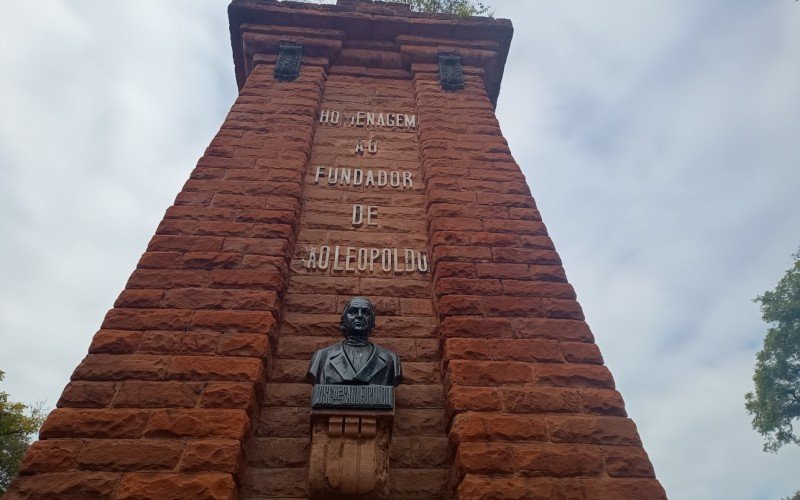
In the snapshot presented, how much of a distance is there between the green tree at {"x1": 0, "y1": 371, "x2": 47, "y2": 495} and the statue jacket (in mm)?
13483

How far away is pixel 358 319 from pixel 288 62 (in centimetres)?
368

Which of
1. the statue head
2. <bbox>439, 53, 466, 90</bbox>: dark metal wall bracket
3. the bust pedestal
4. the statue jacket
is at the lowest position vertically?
the bust pedestal

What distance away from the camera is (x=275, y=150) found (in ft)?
14.5

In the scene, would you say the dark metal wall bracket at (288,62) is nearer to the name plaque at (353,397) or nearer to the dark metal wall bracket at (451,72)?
the dark metal wall bracket at (451,72)

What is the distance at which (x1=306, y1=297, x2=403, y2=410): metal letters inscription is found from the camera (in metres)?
2.57

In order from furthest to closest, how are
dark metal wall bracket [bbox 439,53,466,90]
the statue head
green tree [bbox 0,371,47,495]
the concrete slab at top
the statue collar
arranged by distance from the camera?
green tree [bbox 0,371,47,495] → the concrete slab at top → dark metal wall bracket [bbox 439,53,466,90] → the statue head → the statue collar

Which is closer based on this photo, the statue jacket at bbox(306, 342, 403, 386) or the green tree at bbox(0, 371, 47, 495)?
the statue jacket at bbox(306, 342, 403, 386)

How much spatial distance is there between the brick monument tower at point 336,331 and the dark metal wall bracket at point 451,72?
0.47 meters

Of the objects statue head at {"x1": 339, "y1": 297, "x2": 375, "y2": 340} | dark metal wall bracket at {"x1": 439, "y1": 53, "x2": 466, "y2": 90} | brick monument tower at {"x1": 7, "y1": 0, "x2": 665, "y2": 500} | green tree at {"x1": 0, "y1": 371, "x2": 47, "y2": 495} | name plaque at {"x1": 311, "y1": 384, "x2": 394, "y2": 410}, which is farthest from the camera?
green tree at {"x1": 0, "y1": 371, "x2": 47, "y2": 495}

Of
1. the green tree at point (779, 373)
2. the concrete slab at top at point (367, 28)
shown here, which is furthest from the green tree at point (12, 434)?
the green tree at point (779, 373)

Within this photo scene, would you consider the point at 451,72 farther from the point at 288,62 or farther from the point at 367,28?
the point at 288,62

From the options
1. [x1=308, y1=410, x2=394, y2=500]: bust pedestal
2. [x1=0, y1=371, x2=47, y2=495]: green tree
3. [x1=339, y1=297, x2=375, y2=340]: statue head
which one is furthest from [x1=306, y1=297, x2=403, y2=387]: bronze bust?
[x1=0, y1=371, x2=47, y2=495]: green tree

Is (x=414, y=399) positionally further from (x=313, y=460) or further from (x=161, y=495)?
(x=161, y=495)

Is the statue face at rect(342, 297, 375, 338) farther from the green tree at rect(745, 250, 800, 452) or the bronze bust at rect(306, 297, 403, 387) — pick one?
the green tree at rect(745, 250, 800, 452)
